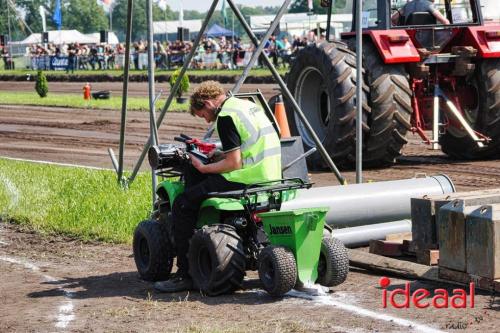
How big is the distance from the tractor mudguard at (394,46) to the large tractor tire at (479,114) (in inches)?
48.3

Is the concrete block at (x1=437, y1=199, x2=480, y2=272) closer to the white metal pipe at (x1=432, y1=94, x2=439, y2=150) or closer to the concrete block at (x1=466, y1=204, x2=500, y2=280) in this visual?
the concrete block at (x1=466, y1=204, x2=500, y2=280)

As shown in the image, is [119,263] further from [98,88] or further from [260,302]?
[98,88]

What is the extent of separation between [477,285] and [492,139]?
26.6ft

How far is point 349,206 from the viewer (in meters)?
10.2

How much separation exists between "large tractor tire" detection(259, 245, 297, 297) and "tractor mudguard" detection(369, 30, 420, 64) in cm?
709

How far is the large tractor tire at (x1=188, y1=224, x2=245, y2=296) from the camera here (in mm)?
7838

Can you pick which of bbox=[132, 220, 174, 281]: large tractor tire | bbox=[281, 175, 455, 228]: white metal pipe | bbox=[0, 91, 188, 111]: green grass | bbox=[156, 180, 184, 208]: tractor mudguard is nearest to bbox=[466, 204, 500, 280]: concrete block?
bbox=[156, 180, 184, 208]: tractor mudguard

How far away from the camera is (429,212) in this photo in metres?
8.36

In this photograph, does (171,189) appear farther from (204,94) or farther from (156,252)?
(204,94)

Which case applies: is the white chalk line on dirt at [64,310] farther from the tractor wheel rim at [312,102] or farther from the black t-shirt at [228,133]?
the tractor wheel rim at [312,102]

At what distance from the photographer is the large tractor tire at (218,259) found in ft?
25.7

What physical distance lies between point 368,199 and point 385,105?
410cm

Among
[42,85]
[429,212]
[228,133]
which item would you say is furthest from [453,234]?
[42,85]

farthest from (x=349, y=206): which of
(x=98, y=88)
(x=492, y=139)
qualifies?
(x=98, y=88)
